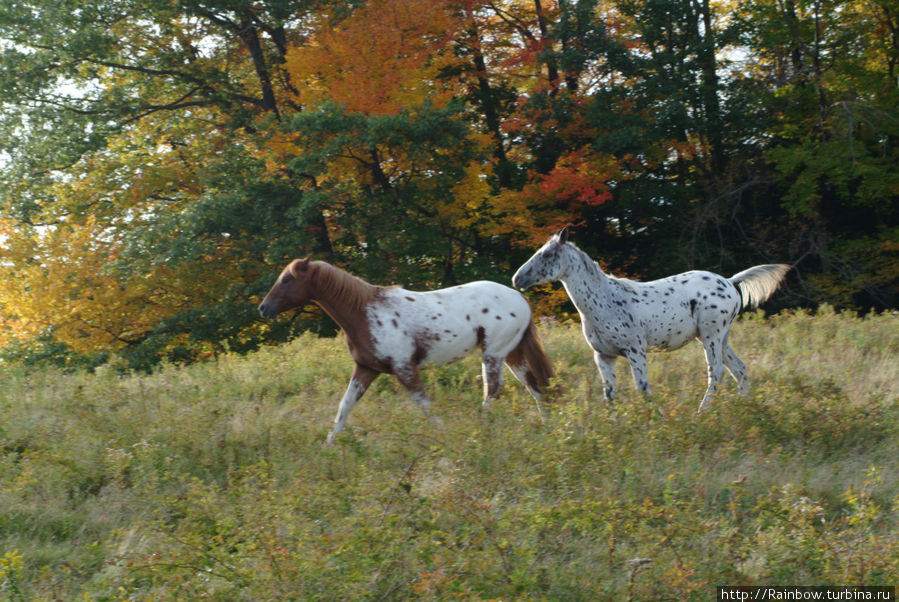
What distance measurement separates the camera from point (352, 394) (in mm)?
7617

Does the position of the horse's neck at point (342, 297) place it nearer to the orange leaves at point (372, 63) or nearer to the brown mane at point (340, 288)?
the brown mane at point (340, 288)

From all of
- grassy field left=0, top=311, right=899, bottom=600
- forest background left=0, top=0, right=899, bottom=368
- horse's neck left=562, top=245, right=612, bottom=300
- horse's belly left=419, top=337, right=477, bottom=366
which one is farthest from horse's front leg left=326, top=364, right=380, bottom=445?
forest background left=0, top=0, right=899, bottom=368

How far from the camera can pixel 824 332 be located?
11.9m

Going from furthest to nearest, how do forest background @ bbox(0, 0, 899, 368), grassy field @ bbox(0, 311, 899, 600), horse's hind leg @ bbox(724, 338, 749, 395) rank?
forest background @ bbox(0, 0, 899, 368), horse's hind leg @ bbox(724, 338, 749, 395), grassy field @ bbox(0, 311, 899, 600)

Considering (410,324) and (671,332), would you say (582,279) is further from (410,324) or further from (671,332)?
(410,324)

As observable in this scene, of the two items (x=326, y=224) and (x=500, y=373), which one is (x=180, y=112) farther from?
(x=500, y=373)

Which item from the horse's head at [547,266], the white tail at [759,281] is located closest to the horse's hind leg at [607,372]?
the horse's head at [547,266]

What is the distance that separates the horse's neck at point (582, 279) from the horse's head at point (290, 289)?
8.56 feet

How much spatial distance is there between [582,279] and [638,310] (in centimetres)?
66

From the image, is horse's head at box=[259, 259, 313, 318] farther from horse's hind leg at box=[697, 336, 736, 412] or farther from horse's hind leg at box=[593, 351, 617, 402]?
horse's hind leg at box=[697, 336, 736, 412]

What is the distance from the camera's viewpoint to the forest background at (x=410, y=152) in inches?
709

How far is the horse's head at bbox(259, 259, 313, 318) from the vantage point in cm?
777

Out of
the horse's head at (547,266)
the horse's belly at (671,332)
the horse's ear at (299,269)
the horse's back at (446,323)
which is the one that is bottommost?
the horse's belly at (671,332)

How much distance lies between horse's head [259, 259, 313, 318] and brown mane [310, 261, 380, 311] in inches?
3.6
